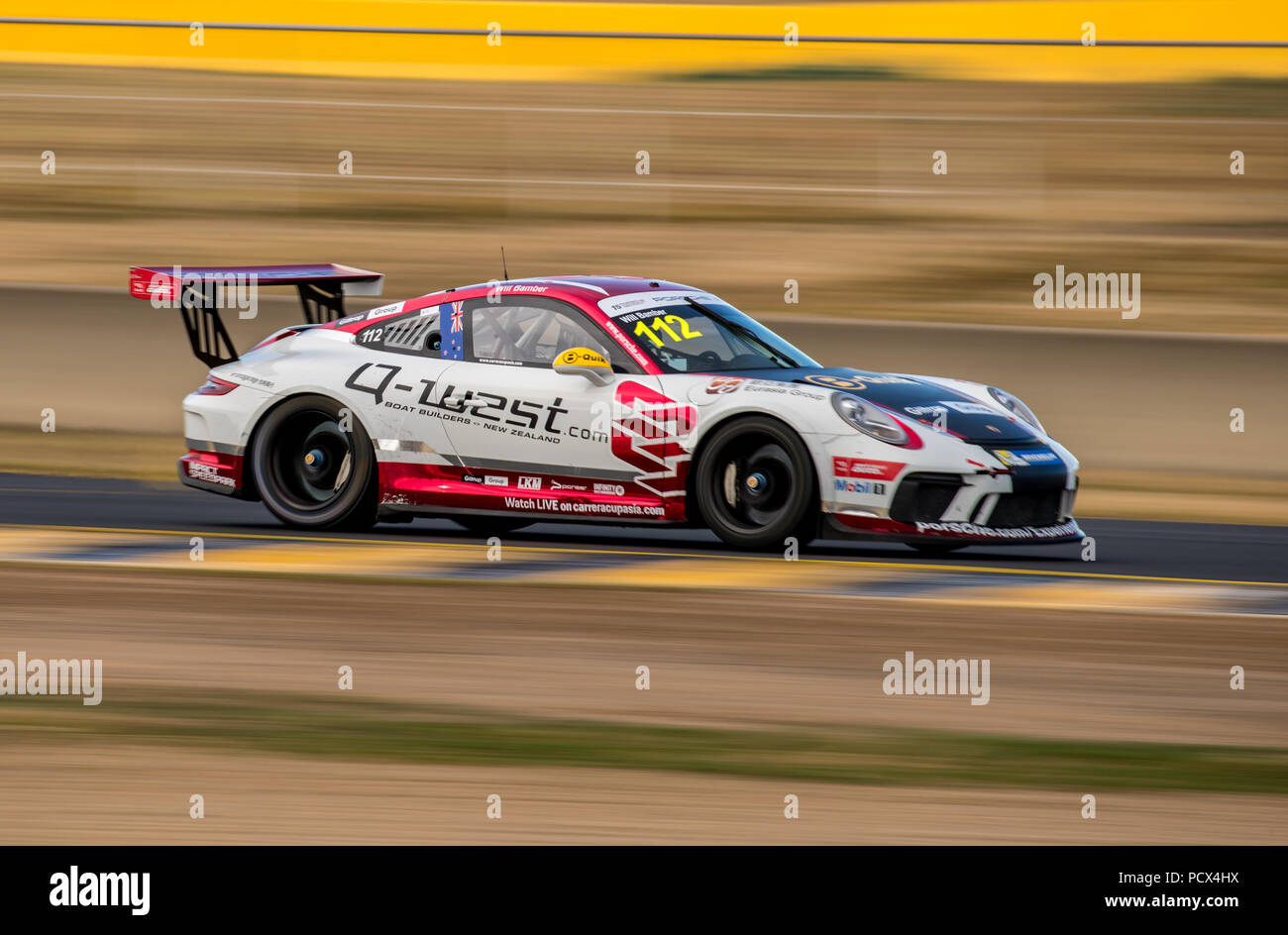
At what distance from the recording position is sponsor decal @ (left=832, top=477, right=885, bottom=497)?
382 inches

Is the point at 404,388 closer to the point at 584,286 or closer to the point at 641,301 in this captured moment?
the point at 584,286

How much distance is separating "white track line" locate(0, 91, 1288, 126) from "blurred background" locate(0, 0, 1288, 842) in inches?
2.4

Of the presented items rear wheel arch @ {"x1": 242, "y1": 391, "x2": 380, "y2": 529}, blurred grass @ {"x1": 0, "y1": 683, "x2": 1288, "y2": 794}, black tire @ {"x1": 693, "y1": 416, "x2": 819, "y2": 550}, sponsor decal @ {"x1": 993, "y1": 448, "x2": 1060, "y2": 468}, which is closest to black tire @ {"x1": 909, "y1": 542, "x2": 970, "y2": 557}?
sponsor decal @ {"x1": 993, "y1": 448, "x2": 1060, "y2": 468}

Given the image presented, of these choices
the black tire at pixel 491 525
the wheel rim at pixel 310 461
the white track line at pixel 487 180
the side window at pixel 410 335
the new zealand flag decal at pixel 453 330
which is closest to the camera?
the new zealand flag decal at pixel 453 330

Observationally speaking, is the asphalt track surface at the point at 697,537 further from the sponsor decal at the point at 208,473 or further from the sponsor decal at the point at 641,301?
the sponsor decal at the point at 641,301

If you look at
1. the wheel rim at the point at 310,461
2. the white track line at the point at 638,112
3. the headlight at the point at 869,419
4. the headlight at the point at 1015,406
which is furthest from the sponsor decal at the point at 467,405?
the white track line at the point at 638,112

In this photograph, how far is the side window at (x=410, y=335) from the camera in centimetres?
1093

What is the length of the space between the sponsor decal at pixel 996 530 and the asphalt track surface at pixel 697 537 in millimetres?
190

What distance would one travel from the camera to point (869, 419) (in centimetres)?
981

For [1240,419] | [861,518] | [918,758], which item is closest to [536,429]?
[861,518]

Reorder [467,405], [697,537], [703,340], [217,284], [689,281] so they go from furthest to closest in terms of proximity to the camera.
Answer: [689,281] → [217,284] → [697,537] → [703,340] → [467,405]

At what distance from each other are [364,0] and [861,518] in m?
19.6

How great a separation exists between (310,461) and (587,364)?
1.94 metres

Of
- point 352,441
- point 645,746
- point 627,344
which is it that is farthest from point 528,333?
point 645,746
